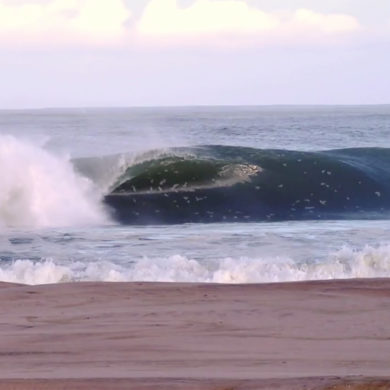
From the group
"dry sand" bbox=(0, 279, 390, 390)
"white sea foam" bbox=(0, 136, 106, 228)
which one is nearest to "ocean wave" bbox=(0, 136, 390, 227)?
"white sea foam" bbox=(0, 136, 106, 228)

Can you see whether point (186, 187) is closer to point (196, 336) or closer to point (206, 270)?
point (206, 270)

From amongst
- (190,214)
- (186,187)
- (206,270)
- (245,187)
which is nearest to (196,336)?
(206,270)

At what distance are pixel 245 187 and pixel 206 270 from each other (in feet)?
34.6

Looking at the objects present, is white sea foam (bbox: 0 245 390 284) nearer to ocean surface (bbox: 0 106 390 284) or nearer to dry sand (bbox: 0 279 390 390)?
ocean surface (bbox: 0 106 390 284)

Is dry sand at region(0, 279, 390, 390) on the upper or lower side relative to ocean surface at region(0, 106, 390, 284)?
upper

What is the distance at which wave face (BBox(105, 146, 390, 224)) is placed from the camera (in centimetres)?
1795

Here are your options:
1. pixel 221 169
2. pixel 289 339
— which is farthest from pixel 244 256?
pixel 221 169

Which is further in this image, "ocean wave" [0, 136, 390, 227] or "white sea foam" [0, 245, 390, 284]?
"ocean wave" [0, 136, 390, 227]

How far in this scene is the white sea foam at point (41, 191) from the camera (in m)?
16.4

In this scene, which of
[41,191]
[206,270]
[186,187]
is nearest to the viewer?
[206,270]

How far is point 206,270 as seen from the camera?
1003 cm

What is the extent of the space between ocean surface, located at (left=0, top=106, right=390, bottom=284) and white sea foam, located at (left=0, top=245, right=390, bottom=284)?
0.04 feet

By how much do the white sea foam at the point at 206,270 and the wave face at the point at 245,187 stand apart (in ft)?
20.2

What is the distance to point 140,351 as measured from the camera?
5.68m
